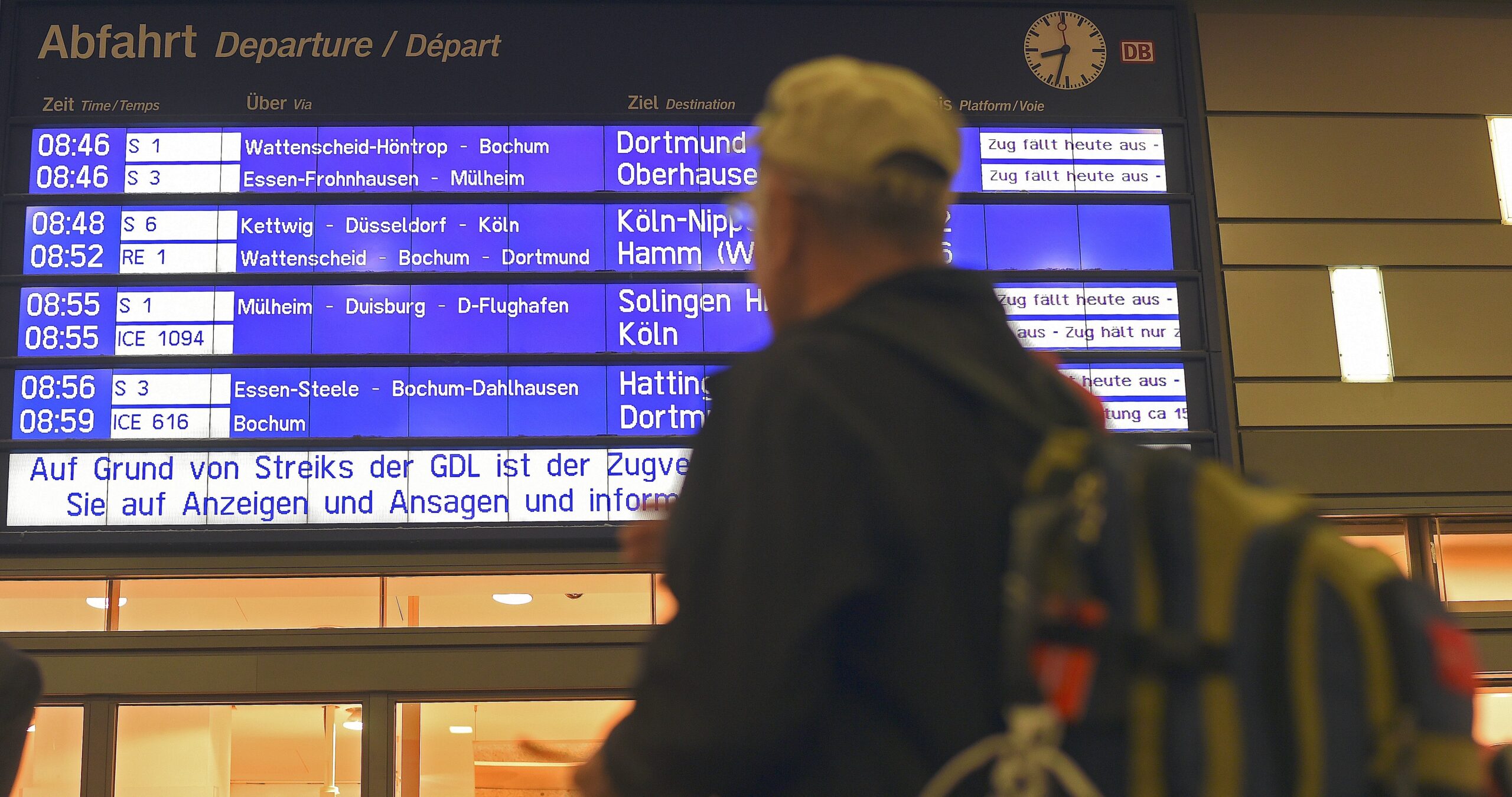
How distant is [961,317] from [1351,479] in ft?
14.9

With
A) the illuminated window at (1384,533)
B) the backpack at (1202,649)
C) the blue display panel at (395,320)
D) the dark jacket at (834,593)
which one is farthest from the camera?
the illuminated window at (1384,533)

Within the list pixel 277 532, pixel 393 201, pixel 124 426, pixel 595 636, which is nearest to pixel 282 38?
pixel 393 201

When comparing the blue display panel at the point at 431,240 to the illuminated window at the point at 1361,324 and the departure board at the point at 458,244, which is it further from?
the illuminated window at the point at 1361,324

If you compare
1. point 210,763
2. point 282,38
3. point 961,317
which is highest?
point 282,38

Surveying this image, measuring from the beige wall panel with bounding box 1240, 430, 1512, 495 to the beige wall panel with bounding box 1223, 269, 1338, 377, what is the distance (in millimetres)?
277

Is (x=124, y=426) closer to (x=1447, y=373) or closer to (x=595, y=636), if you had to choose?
(x=595, y=636)

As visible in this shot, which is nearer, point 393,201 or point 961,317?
point 961,317

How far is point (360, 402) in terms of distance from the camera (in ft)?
15.9

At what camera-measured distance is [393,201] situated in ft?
16.7

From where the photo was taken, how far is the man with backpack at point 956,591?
934mm

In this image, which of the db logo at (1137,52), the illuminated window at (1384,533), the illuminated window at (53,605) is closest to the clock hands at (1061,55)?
the db logo at (1137,52)

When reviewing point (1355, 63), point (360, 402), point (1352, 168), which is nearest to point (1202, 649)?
point (360, 402)

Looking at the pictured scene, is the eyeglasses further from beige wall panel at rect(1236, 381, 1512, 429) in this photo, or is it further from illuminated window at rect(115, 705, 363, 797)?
beige wall panel at rect(1236, 381, 1512, 429)

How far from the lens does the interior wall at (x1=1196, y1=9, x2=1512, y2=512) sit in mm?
5258
